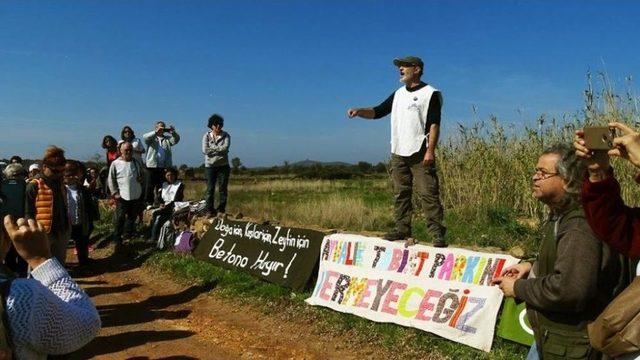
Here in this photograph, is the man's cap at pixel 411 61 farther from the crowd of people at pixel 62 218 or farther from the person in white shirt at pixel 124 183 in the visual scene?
the person in white shirt at pixel 124 183

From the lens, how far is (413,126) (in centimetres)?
629

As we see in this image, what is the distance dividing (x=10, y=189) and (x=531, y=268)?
589cm

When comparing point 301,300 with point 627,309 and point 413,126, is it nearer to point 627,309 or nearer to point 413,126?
point 413,126

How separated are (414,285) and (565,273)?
344 cm

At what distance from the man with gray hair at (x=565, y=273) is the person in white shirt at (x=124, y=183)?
9240 millimetres

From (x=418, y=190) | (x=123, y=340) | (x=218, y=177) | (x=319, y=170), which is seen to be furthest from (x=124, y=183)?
(x=319, y=170)

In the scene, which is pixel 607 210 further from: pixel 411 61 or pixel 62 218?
pixel 62 218

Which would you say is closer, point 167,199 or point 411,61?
point 411,61

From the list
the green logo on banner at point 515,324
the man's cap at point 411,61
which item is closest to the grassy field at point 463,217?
the green logo on banner at point 515,324

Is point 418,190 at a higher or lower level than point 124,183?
lower

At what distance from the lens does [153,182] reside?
43.7ft

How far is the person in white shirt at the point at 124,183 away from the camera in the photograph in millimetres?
10766

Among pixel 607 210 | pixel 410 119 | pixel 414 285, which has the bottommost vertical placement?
pixel 414 285

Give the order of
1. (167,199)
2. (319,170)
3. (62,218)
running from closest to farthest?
(62,218)
(167,199)
(319,170)
